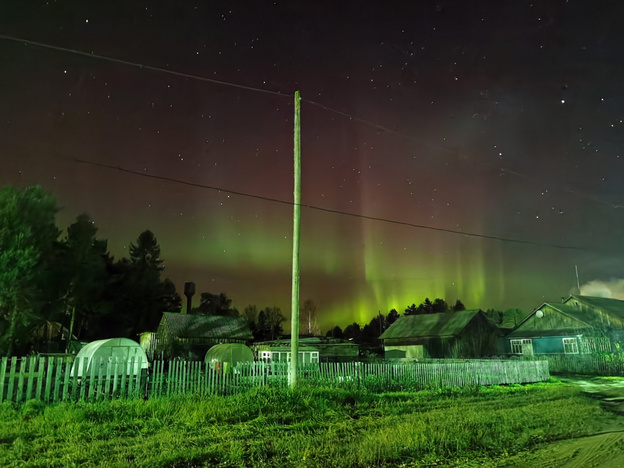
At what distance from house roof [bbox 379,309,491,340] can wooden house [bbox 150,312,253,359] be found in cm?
1934

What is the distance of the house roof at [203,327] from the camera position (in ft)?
163

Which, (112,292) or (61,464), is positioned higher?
(112,292)

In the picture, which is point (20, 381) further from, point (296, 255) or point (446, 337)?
point (446, 337)

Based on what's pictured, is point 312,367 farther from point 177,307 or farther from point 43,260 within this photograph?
point 177,307

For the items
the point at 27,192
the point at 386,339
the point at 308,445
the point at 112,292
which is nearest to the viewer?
the point at 308,445

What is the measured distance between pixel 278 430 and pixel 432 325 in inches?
1930

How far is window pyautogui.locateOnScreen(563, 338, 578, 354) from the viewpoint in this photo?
152 feet

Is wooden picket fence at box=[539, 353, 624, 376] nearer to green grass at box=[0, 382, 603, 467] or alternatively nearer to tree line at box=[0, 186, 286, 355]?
green grass at box=[0, 382, 603, 467]

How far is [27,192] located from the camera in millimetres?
38406

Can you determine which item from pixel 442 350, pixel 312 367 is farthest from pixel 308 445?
pixel 442 350

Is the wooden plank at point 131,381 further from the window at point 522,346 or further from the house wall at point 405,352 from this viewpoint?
the window at point 522,346

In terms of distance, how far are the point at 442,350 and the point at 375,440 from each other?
47147 mm

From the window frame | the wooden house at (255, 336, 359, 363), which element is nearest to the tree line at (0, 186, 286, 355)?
the wooden house at (255, 336, 359, 363)

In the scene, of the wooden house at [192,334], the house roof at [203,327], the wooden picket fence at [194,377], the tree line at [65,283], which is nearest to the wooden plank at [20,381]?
the wooden picket fence at [194,377]
